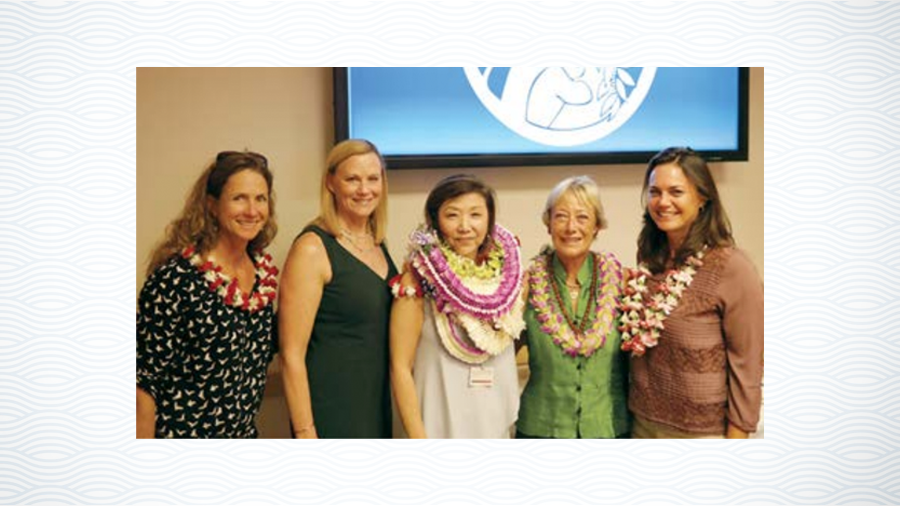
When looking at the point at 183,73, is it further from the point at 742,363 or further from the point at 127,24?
the point at 742,363

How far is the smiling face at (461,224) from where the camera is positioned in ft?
8.82

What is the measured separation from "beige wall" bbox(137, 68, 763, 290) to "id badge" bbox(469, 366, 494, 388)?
0.36 metres

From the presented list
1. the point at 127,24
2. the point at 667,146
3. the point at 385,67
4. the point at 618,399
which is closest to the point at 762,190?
the point at 667,146

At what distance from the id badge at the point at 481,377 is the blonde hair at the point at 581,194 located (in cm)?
45

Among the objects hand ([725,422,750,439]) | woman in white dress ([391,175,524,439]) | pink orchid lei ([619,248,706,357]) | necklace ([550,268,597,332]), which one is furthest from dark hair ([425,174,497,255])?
hand ([725,422,750,439])

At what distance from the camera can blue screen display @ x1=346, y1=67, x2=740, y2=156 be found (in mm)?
2729

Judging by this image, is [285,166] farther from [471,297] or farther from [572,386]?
[572,386]

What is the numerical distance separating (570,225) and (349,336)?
0.70m

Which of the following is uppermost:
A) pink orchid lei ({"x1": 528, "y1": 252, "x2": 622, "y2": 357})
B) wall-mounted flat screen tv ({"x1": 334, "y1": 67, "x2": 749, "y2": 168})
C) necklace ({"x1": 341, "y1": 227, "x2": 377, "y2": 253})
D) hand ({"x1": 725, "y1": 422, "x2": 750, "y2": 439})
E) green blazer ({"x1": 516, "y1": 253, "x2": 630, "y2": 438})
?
wall-mounted flat screen tv ({"x1": 334, "y1": 67, "x2": 749, "y2": 168})

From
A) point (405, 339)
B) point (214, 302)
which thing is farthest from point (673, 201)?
point (214, 302)

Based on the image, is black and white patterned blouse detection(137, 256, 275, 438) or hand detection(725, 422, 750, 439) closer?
black and white patterned blouse detection(137, 256, 275, 438)

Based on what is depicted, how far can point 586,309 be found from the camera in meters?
2.72

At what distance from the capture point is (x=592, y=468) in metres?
2.78

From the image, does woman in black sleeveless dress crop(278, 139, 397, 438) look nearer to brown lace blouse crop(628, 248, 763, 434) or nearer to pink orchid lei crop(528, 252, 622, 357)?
pink orchid lei crop(528, 252, 622, 357)
